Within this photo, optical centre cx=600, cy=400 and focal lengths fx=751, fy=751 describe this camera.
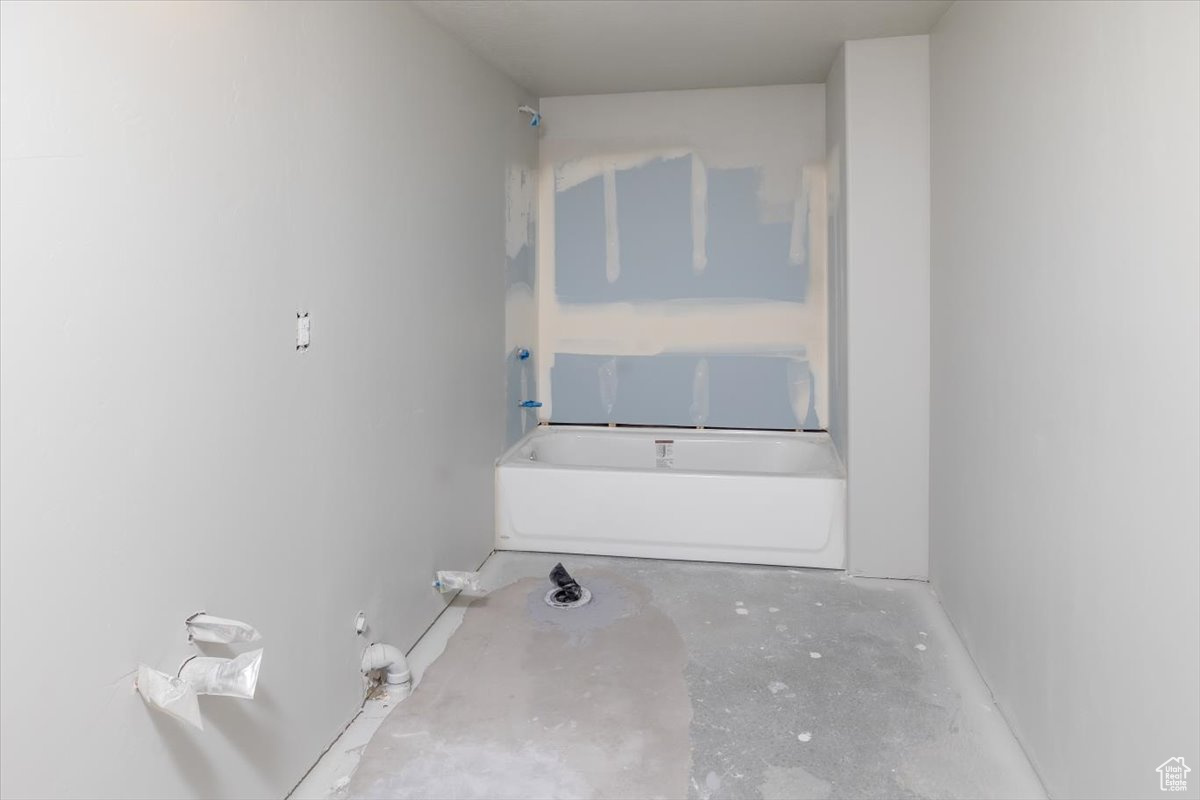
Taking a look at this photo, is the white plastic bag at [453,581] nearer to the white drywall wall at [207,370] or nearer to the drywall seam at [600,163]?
the white drywall wall at [207,370]

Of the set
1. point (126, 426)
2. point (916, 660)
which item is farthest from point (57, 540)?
point (916, 660)

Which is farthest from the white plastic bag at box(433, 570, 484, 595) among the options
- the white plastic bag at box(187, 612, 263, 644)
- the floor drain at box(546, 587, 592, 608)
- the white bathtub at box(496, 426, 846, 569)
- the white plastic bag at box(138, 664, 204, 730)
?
the white plastic bag at box(138, 664, 204, 730)

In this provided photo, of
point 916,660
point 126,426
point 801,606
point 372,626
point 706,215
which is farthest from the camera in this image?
point 706,215

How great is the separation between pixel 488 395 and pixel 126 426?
1.97 m

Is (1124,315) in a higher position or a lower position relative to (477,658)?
higher

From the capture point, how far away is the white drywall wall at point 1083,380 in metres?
1.22

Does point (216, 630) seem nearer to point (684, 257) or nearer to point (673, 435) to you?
Answer: point (673, 435)

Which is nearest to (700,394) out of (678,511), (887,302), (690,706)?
(678,511)

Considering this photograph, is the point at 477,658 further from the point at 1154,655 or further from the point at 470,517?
the point at 1154,655

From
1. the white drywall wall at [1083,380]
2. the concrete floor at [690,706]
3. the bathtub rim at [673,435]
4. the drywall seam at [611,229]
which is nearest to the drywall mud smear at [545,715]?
the concrete floor at [690,706]

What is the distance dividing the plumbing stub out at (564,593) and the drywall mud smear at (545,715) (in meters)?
0.05

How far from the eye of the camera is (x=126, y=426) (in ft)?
4.11

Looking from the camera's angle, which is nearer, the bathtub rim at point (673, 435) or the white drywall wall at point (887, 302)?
the white drywall wall at point (887, 302)

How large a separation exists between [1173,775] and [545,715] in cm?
140
